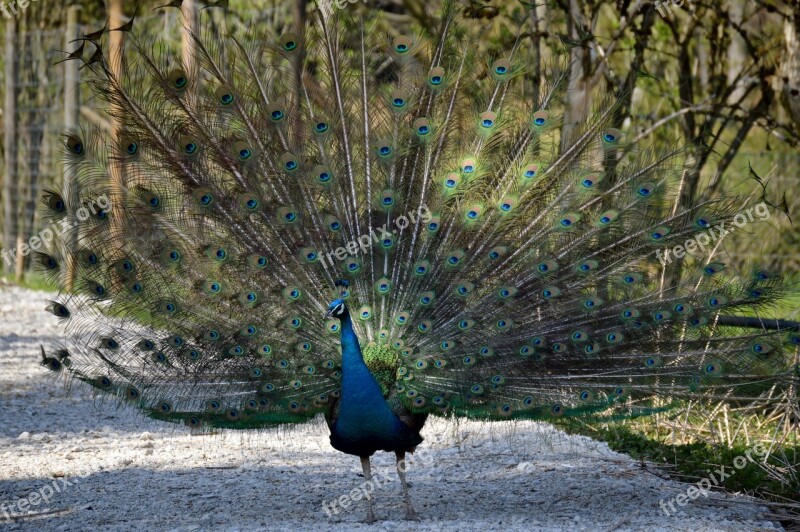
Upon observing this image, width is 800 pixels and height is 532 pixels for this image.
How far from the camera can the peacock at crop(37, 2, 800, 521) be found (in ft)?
18.3

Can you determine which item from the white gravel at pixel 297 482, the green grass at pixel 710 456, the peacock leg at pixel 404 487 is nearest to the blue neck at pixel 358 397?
the peacock leg at pixel 404 487

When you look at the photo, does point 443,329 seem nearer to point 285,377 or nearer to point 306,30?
point 285,377

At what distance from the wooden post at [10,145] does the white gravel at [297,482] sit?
424 inches

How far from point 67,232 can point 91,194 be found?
0.83 feet

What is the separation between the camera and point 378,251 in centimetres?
600

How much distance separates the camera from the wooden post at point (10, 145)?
60.3 ft

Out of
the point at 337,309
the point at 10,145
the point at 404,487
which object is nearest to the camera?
the point at 337,309

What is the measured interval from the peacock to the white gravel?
0.63m

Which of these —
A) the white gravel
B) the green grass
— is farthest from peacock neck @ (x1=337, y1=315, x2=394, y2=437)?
the green grass

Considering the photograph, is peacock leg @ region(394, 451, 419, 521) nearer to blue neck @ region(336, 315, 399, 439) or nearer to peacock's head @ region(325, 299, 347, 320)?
blue neck @ region(336, 315, 399, 439)

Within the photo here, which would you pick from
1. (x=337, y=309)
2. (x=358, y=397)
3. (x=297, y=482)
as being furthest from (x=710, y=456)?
(x=337, y=309)

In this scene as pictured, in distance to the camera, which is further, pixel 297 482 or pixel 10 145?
pixel 10 145

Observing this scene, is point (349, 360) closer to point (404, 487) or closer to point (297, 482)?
point (404, 487)

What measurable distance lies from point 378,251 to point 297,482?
1.83m
